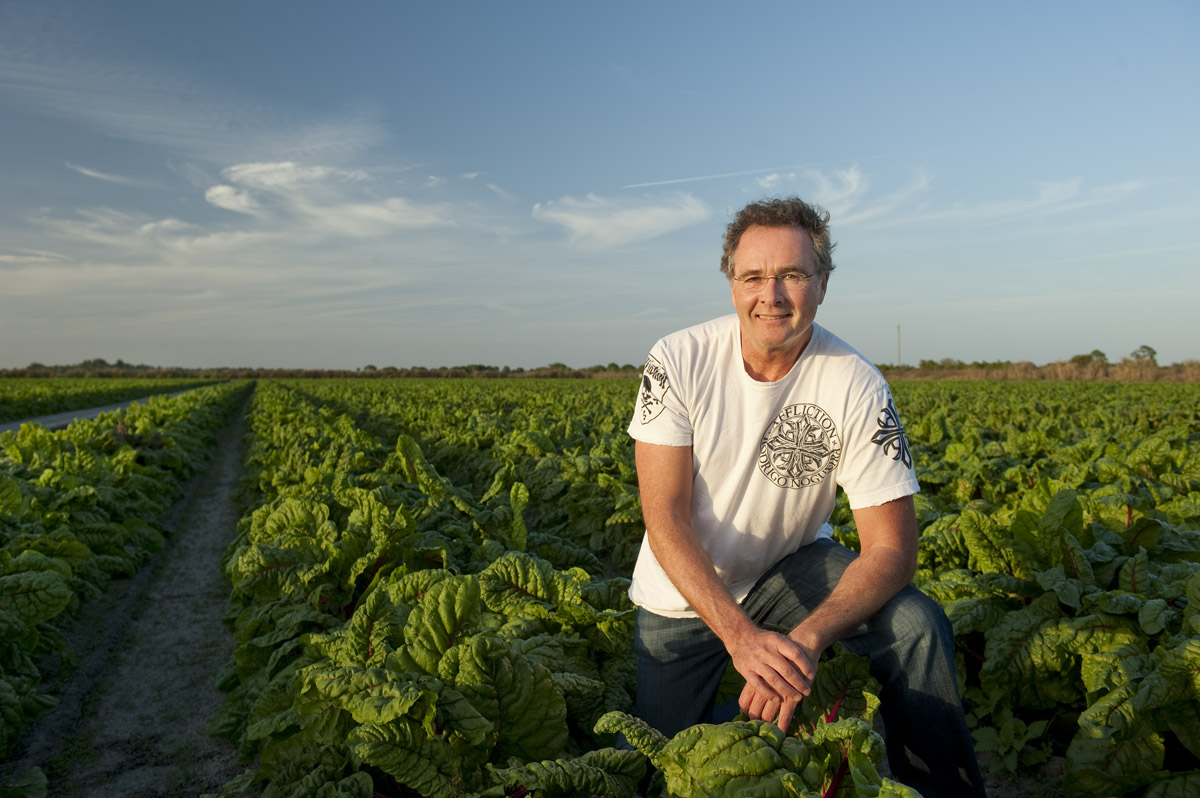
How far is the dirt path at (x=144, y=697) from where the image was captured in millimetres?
3461

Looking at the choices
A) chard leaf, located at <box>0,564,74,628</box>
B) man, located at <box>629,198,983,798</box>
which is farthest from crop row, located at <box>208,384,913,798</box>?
chard leaf, located at <box>0,564,74,628</box>

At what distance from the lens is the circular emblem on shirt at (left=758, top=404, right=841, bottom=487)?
9.03ft

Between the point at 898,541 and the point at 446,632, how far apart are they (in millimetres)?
1617

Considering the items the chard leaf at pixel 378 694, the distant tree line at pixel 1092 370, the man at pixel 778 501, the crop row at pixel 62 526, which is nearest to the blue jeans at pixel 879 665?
the man at pixel 778 501

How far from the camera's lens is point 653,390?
281cm

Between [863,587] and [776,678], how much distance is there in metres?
0.49

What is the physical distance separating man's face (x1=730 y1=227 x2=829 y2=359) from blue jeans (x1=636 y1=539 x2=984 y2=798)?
89 cm

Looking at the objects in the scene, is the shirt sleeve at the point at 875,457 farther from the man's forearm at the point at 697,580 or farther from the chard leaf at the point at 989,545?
the chard leaf at the point at 989,545

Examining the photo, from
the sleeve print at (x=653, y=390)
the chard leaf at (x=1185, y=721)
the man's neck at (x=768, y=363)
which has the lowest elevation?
the chard leaf at (x=1185, y=721)

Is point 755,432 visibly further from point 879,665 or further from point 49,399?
point 49,399

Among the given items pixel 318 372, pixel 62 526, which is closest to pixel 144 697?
pixel 62 526

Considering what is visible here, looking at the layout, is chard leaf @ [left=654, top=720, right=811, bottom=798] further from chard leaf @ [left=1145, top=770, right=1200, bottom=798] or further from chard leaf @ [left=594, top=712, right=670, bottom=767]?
chard leaf @ [left=1145, top=770, right=1200, bottom=798]

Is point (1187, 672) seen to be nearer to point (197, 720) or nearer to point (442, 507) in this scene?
point (442, 507)

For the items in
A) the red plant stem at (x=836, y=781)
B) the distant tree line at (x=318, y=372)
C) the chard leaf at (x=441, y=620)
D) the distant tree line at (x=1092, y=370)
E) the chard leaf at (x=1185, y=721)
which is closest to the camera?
the red plant stem at (x=836, y=781)
